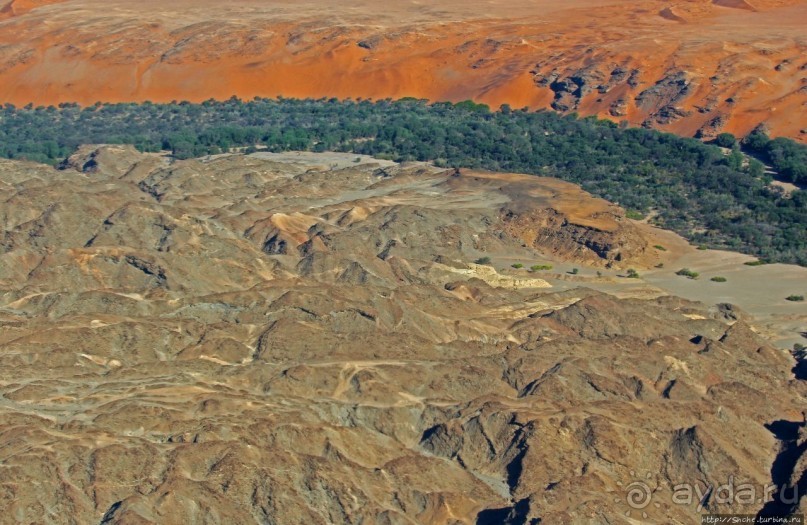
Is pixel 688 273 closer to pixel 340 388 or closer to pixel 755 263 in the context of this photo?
pixel 755 263

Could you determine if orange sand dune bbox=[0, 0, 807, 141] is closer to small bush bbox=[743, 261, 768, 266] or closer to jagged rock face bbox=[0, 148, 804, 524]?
small bush bbox=[743, 261, 768, 266]

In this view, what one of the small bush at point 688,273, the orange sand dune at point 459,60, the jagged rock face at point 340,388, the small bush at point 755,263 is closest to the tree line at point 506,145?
the small bush at point 755,263

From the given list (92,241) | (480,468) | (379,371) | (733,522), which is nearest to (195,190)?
(92,241)

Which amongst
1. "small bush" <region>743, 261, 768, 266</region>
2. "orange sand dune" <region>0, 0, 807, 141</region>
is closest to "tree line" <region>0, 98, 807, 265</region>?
"small bush" <region>743, 261, 768, 266</region>

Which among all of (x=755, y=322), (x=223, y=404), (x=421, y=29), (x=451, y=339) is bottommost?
(x=421, y=29)

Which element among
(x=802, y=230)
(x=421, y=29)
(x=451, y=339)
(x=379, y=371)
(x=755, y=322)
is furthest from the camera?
(x=421, y=29)

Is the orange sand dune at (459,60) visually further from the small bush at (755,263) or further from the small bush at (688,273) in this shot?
the small bush at (688,273)

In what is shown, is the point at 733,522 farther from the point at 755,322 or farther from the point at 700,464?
the point at 755,322
